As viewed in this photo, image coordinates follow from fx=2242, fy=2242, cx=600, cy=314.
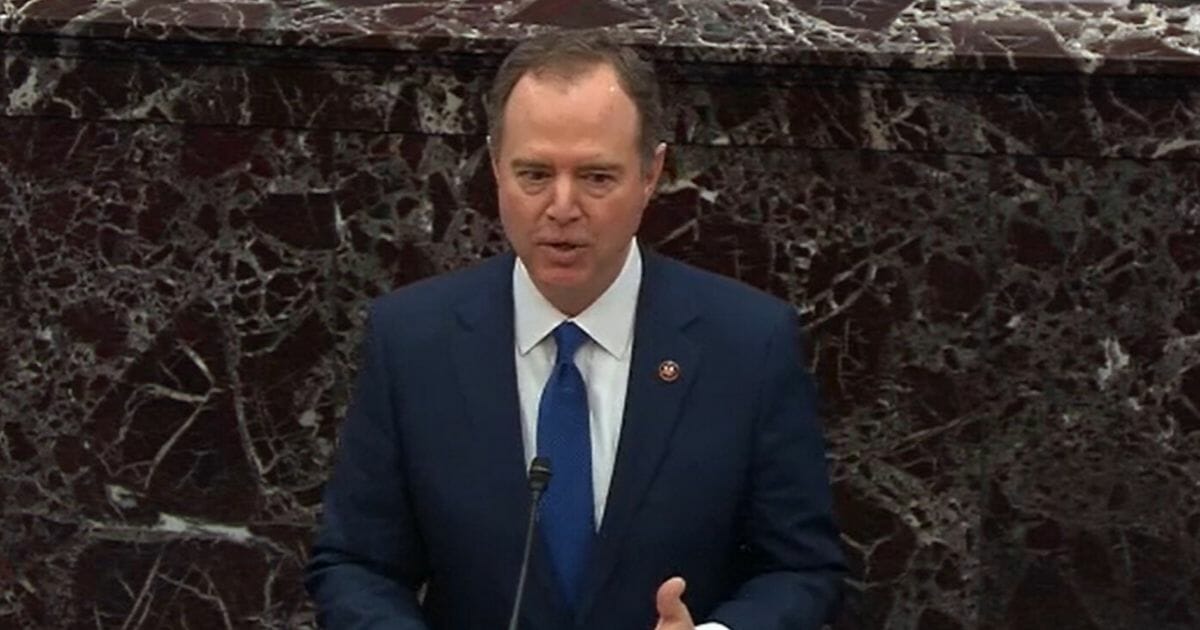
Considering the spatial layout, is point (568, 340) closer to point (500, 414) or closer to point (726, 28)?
point (500, 414)

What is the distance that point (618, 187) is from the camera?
266cm

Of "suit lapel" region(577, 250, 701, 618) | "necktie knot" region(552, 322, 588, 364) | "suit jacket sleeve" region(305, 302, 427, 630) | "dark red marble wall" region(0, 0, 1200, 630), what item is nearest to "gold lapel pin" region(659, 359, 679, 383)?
"suit lapel" region(577, 250, 701, 618)

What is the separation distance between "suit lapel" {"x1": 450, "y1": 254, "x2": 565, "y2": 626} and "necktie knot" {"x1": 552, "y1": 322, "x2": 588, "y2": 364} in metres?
0.07

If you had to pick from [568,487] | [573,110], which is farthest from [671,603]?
[573,110]

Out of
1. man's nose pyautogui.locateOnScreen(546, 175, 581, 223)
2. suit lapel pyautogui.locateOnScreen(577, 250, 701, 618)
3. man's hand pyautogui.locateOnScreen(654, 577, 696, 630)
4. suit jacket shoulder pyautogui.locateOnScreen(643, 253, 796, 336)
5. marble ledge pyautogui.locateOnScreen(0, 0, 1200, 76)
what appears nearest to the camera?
man's hand pyautogui.locateOnScreen(654, 577, 696, 630)

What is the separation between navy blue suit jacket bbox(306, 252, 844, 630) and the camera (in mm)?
2785

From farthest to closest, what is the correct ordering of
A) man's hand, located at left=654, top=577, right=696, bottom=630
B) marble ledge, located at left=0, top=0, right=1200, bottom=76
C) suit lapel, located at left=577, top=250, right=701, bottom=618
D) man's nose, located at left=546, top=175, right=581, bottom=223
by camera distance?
marble ledge, located at left=0, top=0, right=1200, bottom=76, suit lapel, located at left=577, top=250, right=701, bottom=618, man's nose, located at left=546, top=175, right=581, bottom=223, man's hand, located at left=654, top=577, right=696, bottom=630

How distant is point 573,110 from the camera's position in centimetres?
263

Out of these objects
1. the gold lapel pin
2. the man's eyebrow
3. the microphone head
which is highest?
the man's eyebrow

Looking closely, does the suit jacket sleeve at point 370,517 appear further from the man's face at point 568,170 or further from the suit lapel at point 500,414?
the man's face at point 568,170

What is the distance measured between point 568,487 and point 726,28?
1.28m

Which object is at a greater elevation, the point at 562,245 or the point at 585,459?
the point at 562,245

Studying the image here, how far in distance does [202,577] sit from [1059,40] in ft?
5.86

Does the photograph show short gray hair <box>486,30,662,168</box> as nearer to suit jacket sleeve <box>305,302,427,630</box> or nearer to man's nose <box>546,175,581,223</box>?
man's nose <box>546,175,581,223</box>
